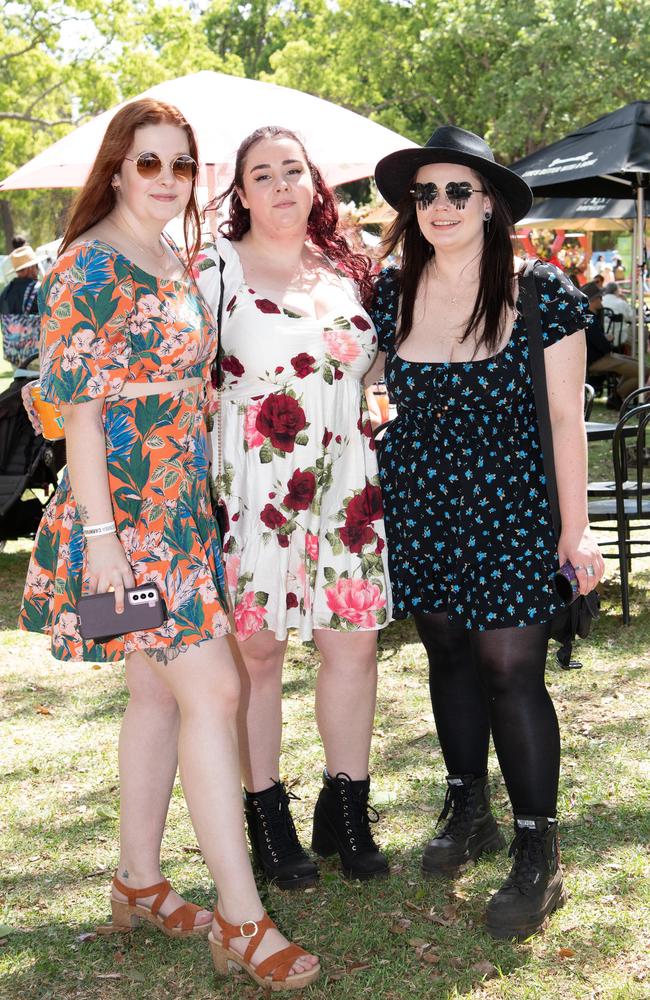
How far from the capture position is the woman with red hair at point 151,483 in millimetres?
2625

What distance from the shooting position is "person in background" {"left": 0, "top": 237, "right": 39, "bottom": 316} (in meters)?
11.6

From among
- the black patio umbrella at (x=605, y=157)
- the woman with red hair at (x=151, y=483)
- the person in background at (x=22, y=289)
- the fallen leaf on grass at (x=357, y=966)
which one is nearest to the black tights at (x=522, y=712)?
the fallen leaf on grass at (x=357, y=966)

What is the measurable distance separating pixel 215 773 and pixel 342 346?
1216mm

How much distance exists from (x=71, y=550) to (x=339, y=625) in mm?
837

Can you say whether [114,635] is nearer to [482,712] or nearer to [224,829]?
[224,829]

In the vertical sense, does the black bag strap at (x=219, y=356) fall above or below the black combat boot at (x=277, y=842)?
above

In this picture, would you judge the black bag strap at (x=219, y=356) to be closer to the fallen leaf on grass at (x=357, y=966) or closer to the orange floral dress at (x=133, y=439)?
the orange floral dress at (x=133, y=439)

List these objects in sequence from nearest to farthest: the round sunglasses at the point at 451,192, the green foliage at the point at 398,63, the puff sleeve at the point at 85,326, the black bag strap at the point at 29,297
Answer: the puff sleeve at the point at 85,326 < the round sunglasses at the point at 451,192 < the black bag strap at the point at 29,297 < the green foliage at the point at 398,63

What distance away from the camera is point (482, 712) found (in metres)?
3.38

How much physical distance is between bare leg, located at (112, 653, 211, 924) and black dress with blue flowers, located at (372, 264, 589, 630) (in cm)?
84

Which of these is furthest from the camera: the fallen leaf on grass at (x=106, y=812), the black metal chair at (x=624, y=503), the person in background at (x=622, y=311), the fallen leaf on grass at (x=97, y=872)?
the person in background at (x=622, y=311)

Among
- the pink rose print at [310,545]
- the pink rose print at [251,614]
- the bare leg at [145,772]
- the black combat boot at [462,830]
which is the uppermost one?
the pink rose print at [310,545]

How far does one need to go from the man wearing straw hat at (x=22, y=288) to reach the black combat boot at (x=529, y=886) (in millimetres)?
9315

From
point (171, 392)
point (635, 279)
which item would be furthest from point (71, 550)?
point (635, 279)
